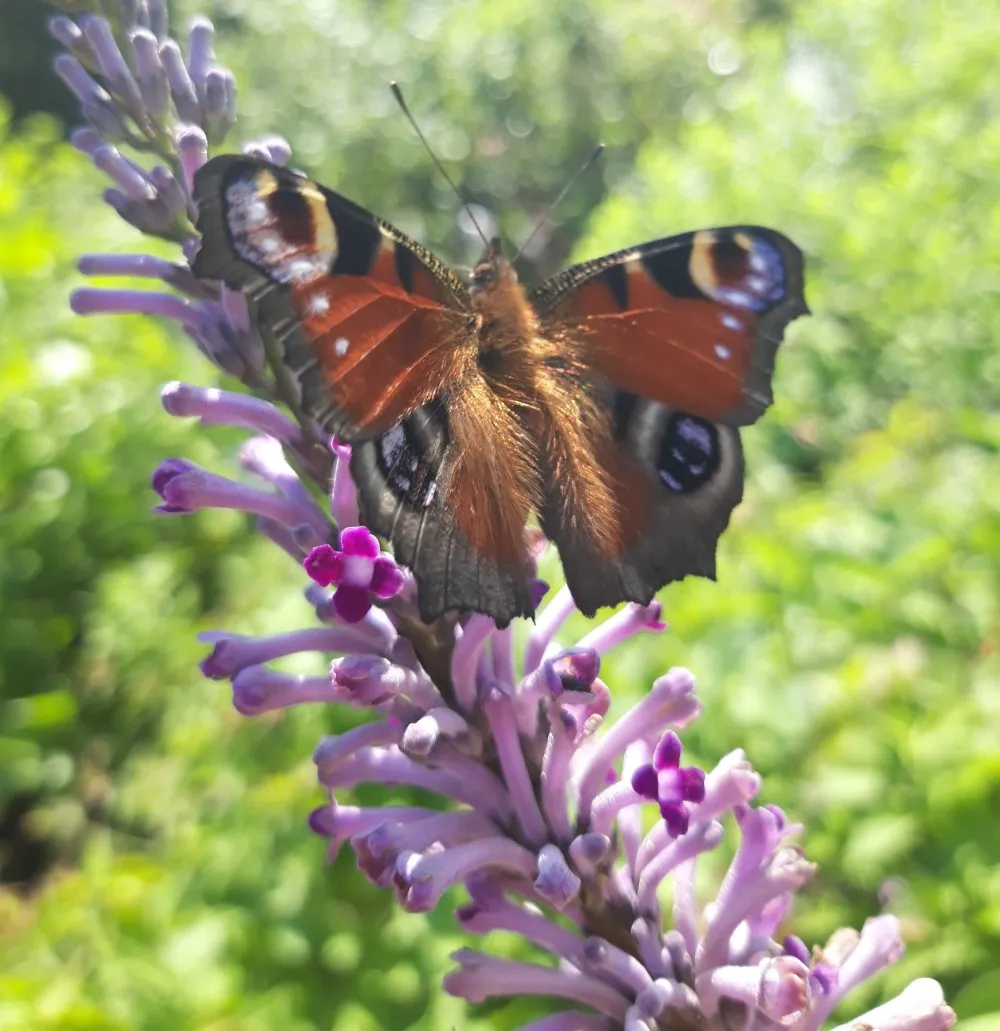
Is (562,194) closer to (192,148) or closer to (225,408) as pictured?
(192,148)

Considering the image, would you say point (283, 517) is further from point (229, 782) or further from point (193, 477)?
point (229, 782)

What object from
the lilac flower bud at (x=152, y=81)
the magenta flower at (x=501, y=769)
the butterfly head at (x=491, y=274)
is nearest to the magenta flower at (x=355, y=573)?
the magenta flower at (x=501, y=769)

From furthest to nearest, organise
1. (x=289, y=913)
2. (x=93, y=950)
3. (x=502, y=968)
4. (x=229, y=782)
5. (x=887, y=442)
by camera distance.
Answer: (x=887, y=442) → (x=229, y=782) → (x=93, y=950) → (x=289, y=913) → (x=502, y=968)

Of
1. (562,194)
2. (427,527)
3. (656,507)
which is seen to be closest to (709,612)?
(562,194)

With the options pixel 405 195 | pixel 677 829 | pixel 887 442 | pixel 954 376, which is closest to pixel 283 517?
pixel 677 829

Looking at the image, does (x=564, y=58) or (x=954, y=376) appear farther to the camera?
(x=564, y=58)

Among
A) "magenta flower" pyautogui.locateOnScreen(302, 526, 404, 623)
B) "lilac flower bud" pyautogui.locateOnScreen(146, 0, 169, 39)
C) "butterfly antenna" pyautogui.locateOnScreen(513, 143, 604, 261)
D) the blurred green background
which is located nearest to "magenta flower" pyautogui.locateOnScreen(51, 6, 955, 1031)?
"magenta flower" pyautogui.locateOnScreen(302, 526, 404, 623)
